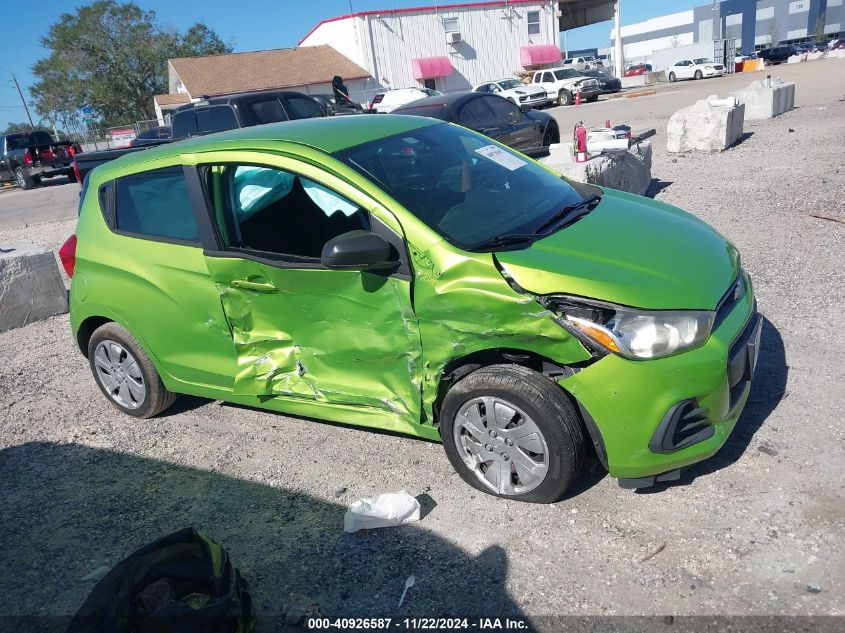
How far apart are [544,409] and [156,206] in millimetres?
2700

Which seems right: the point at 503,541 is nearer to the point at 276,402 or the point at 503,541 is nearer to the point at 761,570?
the point at 761,570

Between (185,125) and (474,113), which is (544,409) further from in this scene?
(185,125)

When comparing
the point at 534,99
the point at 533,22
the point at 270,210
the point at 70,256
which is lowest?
the point at 534,99

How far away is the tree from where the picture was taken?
55.6 meters

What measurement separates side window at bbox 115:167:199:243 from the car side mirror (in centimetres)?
113

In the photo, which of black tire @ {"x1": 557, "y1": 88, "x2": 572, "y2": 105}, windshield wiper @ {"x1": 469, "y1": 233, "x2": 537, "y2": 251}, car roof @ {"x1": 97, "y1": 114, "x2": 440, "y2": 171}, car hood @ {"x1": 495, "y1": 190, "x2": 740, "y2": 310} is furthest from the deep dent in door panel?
black tire @ {"x1": 557, "y1": 88, "x2": 572, "y2": 105}

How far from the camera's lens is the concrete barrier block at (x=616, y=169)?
7.71 meters

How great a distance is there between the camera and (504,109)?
13.0 metres

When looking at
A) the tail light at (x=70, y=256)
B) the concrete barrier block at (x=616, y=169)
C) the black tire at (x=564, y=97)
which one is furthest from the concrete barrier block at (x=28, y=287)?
the black tire at (x=564, y=97)

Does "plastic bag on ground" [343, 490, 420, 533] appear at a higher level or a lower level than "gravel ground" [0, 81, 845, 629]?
higher

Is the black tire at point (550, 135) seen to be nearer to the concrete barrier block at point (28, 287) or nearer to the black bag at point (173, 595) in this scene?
the concrete barrier block at point (28, 287)

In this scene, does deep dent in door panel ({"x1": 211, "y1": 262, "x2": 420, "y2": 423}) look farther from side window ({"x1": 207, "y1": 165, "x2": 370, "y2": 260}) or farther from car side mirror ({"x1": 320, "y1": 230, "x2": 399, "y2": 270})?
side window ({"x1": 207, "y1": 165, "x2": 370, "y2": 260})

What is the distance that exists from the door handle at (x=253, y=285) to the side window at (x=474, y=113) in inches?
342

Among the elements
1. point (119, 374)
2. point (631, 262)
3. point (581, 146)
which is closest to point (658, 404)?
point (631, 262)
